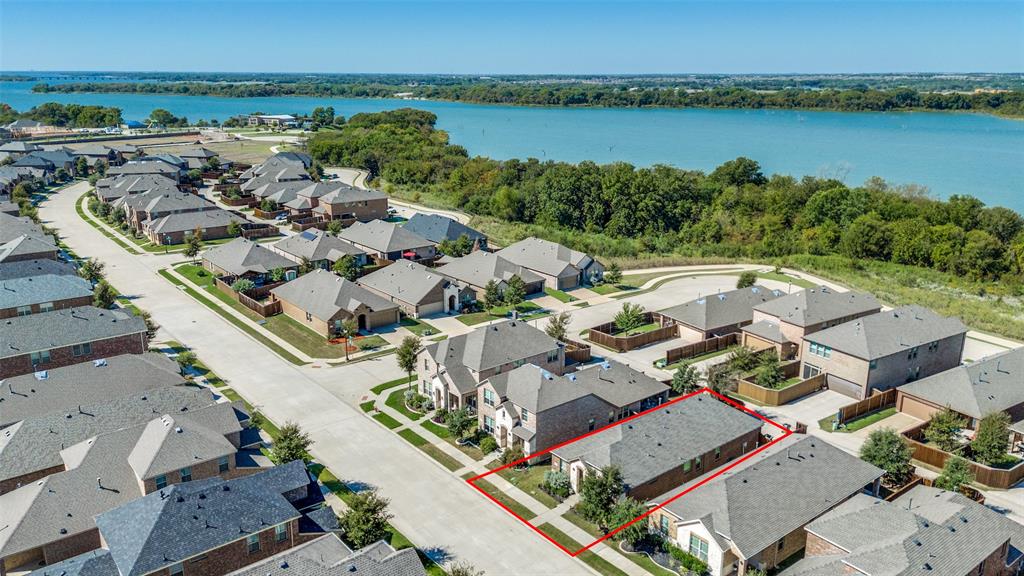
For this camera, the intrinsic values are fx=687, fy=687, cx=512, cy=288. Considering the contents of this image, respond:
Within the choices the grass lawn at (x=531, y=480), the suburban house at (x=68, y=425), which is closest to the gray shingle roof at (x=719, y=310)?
the grass lawn at (x=531, y=480)

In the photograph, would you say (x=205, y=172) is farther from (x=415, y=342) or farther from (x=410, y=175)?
(x=415, y=342)

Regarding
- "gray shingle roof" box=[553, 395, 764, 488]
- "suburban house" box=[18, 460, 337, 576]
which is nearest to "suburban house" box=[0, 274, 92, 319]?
"suburban house" box=[18, 460, 337, 576]

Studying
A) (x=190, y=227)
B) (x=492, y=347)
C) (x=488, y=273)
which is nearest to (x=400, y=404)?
(x=492, y=347)

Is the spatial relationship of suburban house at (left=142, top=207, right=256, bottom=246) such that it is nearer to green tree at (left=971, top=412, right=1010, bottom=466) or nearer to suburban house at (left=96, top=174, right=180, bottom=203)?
suburban house at (left=96, top=174, right=180, bottom=203)

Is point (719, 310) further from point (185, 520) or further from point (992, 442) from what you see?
point (185, 520)

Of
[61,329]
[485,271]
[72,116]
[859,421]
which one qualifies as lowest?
[859,421]

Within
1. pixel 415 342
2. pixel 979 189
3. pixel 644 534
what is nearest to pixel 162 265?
pixel 415 342

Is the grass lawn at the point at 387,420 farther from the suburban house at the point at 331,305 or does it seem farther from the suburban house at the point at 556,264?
the suburban house at the point at 556,264
